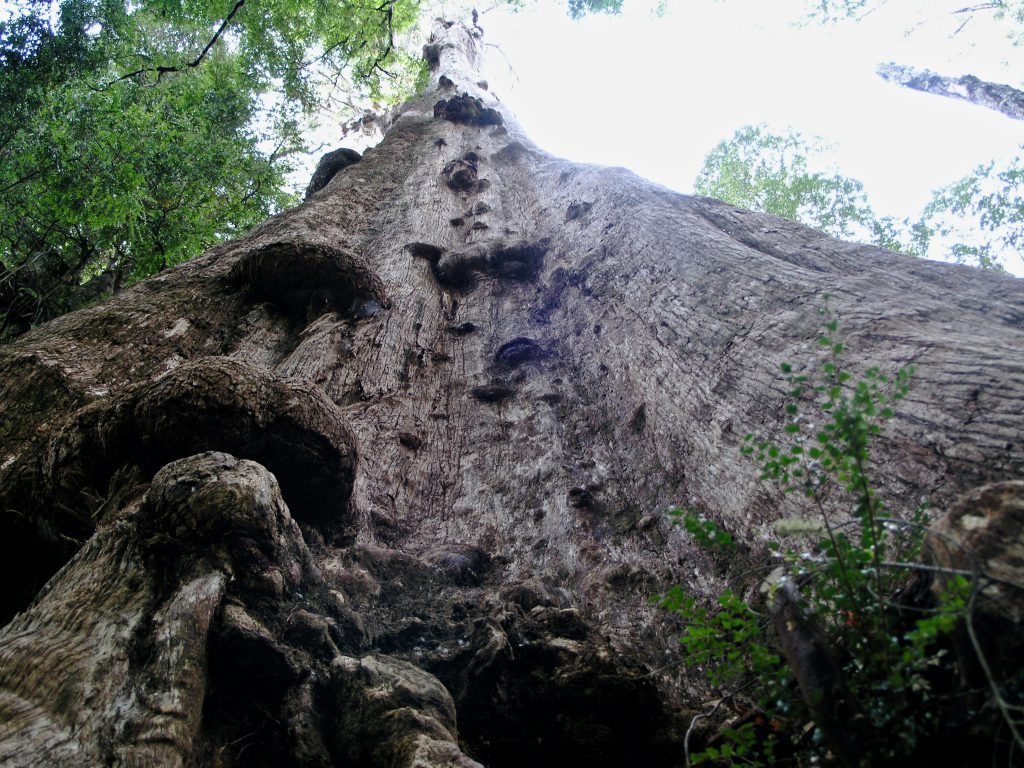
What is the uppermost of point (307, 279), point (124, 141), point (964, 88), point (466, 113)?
point (964, 88)

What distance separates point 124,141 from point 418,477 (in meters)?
4.56

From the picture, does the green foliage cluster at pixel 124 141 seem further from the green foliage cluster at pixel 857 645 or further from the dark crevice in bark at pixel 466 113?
the green foliage cluster at pixel 857 645

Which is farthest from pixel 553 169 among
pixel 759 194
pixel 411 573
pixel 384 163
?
pixel 759 194

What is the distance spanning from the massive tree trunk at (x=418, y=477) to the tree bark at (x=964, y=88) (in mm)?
6828

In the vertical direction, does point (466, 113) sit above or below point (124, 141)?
above

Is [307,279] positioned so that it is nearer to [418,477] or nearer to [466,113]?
[418,477]

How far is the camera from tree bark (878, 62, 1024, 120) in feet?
28.1

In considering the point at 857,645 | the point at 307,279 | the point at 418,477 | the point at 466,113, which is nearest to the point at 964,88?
the point at 466,113

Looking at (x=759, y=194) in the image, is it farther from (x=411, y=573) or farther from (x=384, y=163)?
(x=411, y=573)

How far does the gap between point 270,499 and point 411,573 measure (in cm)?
70

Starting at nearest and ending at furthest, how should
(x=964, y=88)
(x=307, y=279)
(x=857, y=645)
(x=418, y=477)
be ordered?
(x=857, y=645) → (x=418, y=477) → (x=307, y=279) → (x=964, y=88)

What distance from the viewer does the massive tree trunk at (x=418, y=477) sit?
→ 1.87 m

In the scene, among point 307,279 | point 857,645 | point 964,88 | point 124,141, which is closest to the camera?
point 857,645

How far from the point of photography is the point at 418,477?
3.45 m
